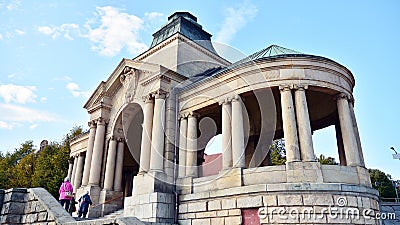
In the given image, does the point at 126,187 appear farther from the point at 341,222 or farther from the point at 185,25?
the point at 341,222

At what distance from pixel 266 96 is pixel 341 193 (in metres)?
6.17

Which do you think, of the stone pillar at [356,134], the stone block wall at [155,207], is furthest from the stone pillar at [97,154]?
the stone pillar at [356,134]

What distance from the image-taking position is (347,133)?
13.4 m

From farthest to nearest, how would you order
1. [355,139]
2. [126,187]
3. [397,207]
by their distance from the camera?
[126,187]
[397,207]
[355,139]

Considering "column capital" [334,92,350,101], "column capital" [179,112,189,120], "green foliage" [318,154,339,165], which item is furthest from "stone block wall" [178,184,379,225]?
"green foliage" [318,154,339,165]

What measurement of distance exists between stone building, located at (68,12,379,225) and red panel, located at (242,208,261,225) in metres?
0.04

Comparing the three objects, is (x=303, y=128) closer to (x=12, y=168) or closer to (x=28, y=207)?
(x=28, y=207)

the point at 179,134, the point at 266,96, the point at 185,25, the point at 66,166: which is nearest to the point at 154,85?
the point at 179,134

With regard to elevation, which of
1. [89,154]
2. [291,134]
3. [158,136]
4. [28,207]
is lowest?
[28,207]

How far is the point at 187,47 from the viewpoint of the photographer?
71.8 feet

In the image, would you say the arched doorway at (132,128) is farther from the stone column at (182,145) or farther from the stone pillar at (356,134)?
the stone pillar at (356,134)

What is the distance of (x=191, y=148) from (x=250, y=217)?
493cm

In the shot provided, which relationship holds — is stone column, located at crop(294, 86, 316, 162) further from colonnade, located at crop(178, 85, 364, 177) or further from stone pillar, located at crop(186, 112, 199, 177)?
stone pillar, located at crop(186, 112, 199, 177)

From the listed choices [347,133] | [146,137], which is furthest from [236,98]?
[146,137]
